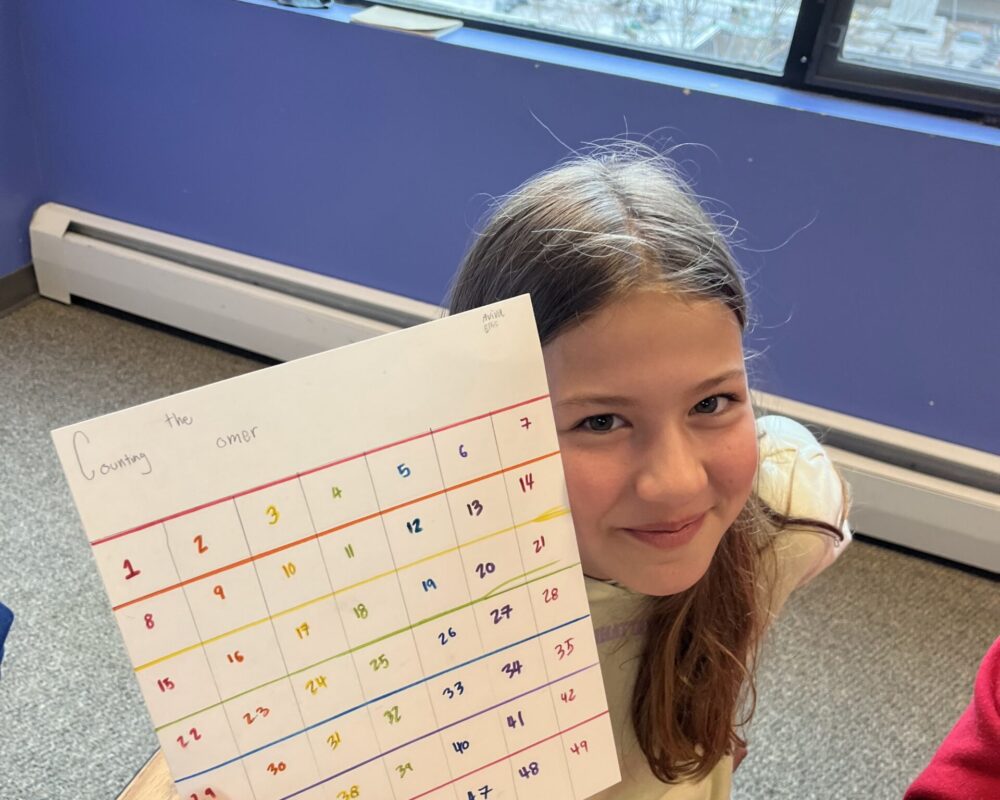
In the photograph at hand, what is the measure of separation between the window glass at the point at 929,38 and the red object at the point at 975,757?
109 cm

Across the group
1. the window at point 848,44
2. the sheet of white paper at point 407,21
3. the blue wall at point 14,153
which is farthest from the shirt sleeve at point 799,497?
the blue wall at point 14,153

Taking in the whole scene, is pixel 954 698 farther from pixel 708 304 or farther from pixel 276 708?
pixel 276 708

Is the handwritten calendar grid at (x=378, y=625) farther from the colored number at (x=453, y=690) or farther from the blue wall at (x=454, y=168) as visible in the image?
the blue wall at (x=454, y=168)

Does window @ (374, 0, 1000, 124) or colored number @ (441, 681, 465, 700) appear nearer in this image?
colored number @ (441, 681, 465, 700)

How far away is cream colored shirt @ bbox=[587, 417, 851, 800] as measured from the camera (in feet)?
2.80

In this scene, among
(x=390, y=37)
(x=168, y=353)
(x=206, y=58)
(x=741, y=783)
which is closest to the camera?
(x=741, y=783)

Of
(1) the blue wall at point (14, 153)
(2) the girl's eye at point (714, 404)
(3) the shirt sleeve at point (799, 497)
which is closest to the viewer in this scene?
(2) the girl's eye at point (714, 404)

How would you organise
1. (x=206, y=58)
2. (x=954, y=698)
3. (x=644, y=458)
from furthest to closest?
(x=206, y=58)
(x=954, y=698)
(x=644, y=458)

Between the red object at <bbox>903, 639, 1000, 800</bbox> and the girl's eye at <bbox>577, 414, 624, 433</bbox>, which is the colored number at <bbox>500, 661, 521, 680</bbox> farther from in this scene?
the red object at <bbox>903, 639, 1000, 800</bbox>

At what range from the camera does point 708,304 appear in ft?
2.29

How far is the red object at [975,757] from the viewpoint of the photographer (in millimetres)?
753

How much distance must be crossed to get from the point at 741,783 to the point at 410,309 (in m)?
1.07

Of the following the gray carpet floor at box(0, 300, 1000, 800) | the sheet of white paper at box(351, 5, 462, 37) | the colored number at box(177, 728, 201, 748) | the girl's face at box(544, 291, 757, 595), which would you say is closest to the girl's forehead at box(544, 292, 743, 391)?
the girl's face at box(544, 291, 757, 595)

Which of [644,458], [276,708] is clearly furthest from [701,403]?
[276,708]
